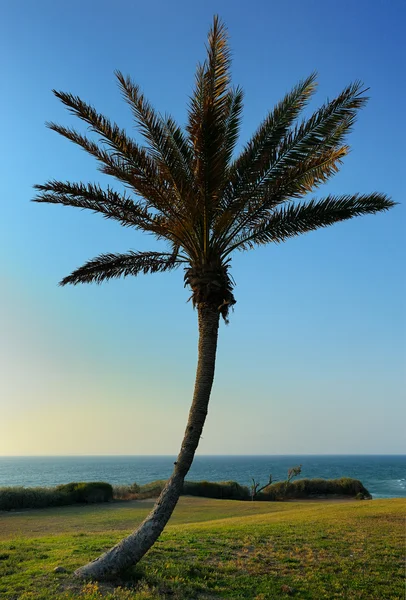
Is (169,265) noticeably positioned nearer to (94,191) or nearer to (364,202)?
(94,191)

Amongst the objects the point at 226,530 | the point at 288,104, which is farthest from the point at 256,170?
the point at 226,530

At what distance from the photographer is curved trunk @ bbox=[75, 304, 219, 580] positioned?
8.50 meters

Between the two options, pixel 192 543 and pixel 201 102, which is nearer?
pixel 201 102

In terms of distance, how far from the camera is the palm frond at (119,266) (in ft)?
39.5

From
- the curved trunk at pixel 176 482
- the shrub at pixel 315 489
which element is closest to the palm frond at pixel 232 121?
the curved trunk at pixel 176 482

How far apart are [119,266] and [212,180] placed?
13.6 feet

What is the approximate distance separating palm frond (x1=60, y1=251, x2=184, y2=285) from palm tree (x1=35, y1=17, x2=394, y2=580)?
42.6 inches

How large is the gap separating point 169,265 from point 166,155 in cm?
332

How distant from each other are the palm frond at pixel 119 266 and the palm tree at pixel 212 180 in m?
1.08

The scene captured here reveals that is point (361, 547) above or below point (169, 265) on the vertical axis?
below

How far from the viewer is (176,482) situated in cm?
911

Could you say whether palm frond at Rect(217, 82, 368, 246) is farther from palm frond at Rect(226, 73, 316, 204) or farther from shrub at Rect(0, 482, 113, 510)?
shrub at Rect(0, 482, 113, 510)

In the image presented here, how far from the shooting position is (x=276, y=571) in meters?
9.83

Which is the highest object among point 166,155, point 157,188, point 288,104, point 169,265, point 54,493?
point 288,104
